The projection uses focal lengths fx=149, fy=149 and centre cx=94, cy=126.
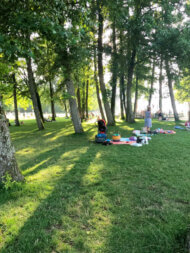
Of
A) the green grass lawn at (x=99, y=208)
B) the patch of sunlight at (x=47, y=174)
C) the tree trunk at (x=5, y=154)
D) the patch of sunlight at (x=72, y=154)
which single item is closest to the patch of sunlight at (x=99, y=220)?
the green grass lawn at (x=99, y=208)

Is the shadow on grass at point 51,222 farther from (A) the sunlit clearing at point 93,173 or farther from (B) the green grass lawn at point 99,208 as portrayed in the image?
(A) the sunlit clearing at point 93,173

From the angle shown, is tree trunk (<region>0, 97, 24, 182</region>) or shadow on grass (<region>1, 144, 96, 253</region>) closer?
shadow on grass (<region>1, 144, 96, 253</region>)

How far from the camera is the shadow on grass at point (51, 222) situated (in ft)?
Answer: 7.05

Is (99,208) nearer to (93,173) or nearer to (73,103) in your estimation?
(93,173)

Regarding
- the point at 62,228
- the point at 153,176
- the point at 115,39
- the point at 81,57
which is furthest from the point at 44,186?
the point at 115,39

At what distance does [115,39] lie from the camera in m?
14.1

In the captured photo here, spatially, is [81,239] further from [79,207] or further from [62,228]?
[79,207]

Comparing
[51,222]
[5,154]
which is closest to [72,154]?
[5,154]

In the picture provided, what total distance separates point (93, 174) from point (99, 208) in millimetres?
1631

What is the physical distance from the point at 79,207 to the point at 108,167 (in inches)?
86.0

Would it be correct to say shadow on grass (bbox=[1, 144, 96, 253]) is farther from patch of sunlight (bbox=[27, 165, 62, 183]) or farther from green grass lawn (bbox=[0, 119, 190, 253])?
patch of sunlight (bbox=[27, 165, 62, 183])

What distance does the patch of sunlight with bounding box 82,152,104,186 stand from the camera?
4075mm

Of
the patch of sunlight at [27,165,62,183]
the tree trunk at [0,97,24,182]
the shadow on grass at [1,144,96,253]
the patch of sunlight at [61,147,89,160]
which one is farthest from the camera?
the patch of sunlight at [61,147,89,160]

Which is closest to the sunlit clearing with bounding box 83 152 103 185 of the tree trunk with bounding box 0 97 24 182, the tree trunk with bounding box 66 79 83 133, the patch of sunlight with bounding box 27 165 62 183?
the patch of sunlight with bounding box 27 165 62 183
